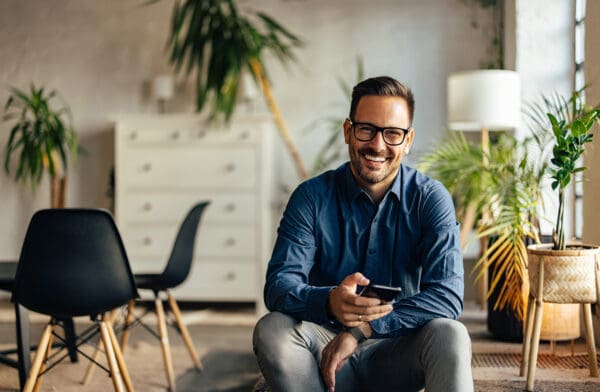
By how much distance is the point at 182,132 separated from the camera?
5016mm

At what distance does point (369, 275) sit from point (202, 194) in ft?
10.0

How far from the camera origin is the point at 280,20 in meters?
5.46

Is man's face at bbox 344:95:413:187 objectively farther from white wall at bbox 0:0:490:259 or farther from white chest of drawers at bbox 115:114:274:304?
white wall at bbox 0:0:490:259

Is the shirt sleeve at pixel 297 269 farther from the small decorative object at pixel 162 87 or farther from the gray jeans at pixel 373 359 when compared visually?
the small decorative object at pixel 162 87

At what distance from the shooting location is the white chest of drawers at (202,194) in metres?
4.94

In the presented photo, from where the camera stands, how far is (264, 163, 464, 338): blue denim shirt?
6.56ft

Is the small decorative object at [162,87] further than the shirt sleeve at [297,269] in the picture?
Yes

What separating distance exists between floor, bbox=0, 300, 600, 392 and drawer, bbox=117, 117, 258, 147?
1.28 metres

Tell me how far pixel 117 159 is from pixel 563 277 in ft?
11.0

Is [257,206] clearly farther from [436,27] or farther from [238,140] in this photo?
[436,27]

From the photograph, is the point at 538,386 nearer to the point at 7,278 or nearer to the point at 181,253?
the point at 181,253

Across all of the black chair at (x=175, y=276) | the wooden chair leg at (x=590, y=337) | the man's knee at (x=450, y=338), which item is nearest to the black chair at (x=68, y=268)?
the black chair at (x=175, y=276)

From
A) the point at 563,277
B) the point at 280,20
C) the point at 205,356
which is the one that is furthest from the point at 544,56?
the point at 205,356

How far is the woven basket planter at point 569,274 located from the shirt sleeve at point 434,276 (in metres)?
0.81
